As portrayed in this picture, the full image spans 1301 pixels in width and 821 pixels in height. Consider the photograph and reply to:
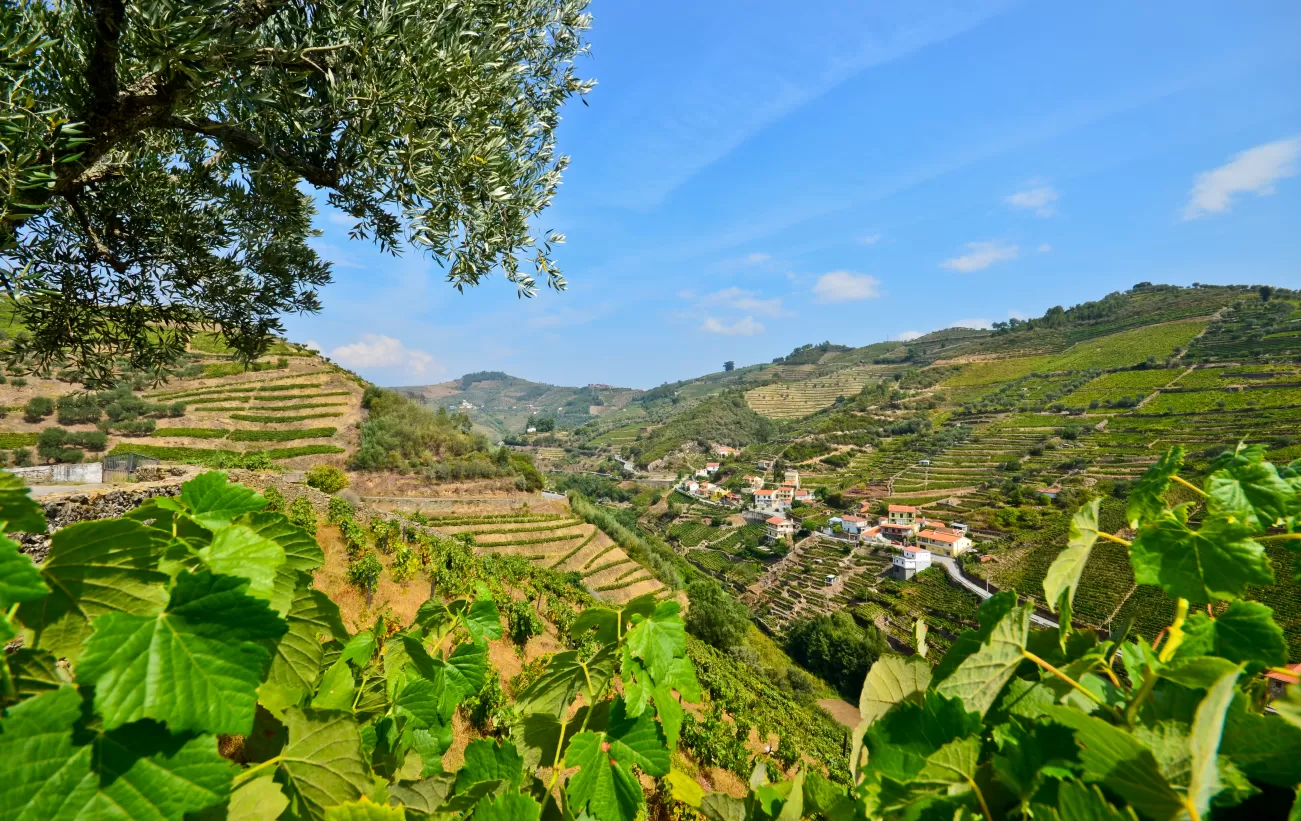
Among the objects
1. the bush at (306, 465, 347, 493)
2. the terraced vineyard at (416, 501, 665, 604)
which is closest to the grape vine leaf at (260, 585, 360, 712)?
the bush at (306, 465, 347, 493)

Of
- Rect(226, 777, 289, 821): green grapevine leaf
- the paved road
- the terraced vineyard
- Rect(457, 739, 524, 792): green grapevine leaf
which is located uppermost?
Rect(226, 777, 289, 821): green grapevine leaf

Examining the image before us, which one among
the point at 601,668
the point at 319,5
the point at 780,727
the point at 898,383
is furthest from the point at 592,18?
the point at 898,383

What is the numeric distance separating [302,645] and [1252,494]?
1685mm

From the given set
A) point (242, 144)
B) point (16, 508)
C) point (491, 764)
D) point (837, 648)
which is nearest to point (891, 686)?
point (491, 764)

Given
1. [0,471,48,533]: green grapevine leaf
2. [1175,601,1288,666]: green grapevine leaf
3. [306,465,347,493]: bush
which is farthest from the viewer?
[306,465,347,493]: bush

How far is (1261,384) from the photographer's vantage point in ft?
196

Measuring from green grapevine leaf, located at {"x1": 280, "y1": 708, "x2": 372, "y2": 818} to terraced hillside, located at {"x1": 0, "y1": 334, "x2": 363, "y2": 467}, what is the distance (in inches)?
1222

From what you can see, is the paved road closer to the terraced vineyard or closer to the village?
the village

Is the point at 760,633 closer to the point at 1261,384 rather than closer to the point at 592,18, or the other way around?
the point at 592,18

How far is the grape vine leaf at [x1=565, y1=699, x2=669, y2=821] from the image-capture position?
845 millimetres

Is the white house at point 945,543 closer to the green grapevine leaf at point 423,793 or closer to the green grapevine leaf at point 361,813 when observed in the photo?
the green grapevine leaf at point 423,793

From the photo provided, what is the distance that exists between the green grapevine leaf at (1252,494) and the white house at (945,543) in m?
55.7

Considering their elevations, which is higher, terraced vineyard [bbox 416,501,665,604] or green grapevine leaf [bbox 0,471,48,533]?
green grapevine leaf [bbox 0,471,48,533]

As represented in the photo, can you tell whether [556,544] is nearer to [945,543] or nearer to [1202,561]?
[1202,561]
